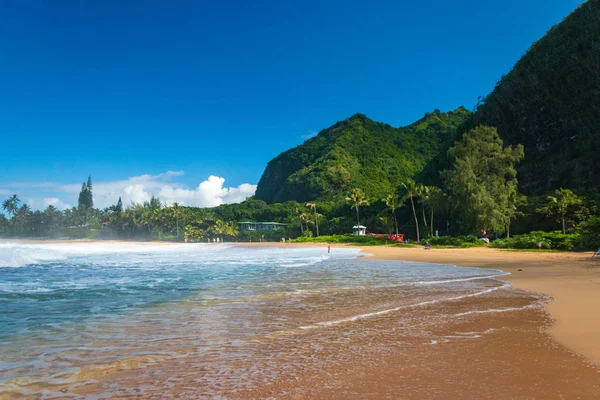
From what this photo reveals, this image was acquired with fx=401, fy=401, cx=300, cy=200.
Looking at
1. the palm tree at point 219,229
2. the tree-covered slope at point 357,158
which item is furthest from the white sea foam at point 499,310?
the tree-covered slope at point 357,158

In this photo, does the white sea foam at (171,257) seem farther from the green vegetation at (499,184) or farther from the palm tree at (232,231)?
the palm tree at (232,231)

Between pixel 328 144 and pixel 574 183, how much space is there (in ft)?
380

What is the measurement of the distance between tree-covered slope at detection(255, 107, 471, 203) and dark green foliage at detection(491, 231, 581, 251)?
8273 cm

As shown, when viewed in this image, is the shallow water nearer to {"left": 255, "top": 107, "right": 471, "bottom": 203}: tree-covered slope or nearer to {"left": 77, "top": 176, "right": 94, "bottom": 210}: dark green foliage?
{"left": 255, "top": 107, "right": 471, "bottom": 203}: tree-covered slope

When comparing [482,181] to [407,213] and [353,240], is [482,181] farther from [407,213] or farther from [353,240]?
[407,213]

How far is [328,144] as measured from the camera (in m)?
160

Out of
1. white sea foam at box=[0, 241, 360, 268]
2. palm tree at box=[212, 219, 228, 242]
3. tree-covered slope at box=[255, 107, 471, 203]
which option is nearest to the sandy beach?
white sea foam at box=[0, 241, 360, 268]

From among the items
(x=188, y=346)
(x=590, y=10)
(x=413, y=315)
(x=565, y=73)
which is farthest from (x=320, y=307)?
(x=590, y=10)

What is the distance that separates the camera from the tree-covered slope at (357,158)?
127 meters

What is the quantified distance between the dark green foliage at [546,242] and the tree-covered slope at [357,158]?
8273cm

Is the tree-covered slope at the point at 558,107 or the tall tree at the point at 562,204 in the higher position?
the tree-covered slope at the point at 558,107

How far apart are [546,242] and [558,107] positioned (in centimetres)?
3717

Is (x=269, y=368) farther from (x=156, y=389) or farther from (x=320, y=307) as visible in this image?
(x=320, y=307)

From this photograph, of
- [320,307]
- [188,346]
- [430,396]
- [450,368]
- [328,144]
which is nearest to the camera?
[430,396]
